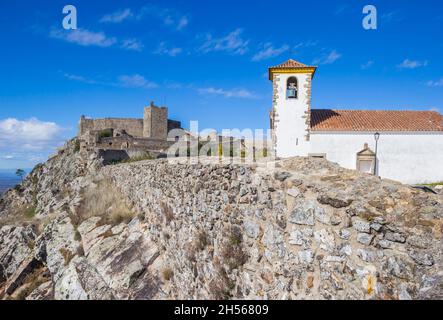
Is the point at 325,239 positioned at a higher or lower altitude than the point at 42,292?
higher

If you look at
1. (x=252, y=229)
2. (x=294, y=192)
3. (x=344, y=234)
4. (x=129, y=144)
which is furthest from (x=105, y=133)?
(x=344, y=234)

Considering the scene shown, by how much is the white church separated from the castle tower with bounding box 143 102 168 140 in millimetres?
31625

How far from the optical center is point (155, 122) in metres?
48.7

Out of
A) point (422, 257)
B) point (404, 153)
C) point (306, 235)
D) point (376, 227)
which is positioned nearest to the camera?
point (422, 257)

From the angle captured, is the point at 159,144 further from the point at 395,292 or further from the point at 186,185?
the point at 395,292

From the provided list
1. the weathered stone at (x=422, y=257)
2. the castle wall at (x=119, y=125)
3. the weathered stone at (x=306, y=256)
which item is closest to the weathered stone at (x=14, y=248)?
the weathered stone at (x=306, y=256)

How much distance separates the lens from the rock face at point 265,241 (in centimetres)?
344

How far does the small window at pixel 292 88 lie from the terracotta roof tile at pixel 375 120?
6.40 ft

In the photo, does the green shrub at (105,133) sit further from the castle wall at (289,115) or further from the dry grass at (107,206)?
the castle wall at (289,115)

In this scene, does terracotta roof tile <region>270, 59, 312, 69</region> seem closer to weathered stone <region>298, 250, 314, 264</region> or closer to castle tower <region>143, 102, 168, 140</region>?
weathered stone <region>298, 250, 314, 264</region>

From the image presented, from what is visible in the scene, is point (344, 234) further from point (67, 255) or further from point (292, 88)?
point (292, 88)

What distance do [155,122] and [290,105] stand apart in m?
33.1

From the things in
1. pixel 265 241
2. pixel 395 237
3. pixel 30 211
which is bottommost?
pixel 30 211
